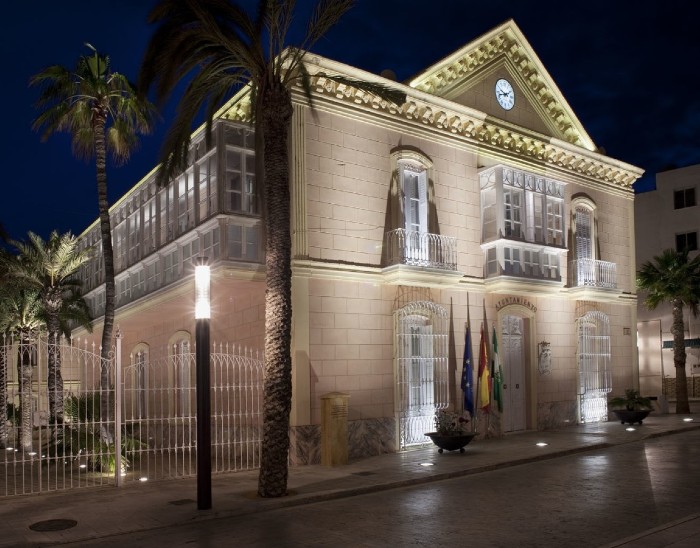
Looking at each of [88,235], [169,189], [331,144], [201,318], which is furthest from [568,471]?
[88,235]

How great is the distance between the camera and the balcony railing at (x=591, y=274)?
22.1m

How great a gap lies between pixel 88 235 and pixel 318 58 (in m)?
15.4

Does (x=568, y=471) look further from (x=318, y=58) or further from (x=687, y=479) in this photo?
(x=318, y=58)

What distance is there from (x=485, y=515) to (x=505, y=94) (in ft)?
49.2

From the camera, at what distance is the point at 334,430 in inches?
584

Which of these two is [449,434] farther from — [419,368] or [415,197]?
[415,197]

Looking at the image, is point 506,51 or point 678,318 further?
point 678,318

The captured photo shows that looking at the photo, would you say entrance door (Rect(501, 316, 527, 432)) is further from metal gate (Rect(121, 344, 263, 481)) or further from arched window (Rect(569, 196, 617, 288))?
metal gate (Rect(121, 344, 263, 481))

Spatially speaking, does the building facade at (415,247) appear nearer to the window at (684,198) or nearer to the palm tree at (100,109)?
the palm tree at (100,109)

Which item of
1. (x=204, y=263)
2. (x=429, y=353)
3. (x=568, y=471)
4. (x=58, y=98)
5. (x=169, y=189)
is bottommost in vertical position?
(x=568, y=471)

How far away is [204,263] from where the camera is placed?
1112 centimetres

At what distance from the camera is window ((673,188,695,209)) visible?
39.5 meters

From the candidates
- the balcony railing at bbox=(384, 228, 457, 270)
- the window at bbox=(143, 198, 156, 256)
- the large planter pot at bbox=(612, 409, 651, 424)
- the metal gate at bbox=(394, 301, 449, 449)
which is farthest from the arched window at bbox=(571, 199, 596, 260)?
the window at bbox=(143, 198, 156, 256)

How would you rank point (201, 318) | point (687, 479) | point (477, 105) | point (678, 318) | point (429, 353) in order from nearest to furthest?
point (201, 318) < point (687, 479) < point (429, 353) < point (477, 105) < point (678, 318)
